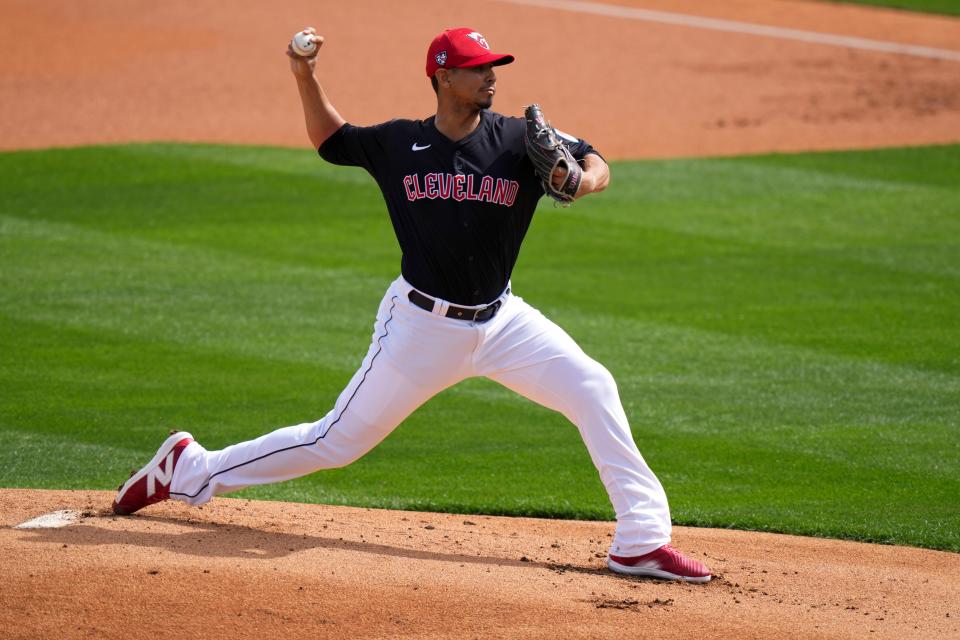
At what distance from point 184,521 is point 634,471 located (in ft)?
6.04

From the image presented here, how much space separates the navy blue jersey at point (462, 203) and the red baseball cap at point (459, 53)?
0.26m

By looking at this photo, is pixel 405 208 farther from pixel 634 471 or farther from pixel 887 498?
pixel 887 498

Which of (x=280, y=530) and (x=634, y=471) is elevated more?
(x=634, y=471)

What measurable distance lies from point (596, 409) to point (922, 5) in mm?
20760

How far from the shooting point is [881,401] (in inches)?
319

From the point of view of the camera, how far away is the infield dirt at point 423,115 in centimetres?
473

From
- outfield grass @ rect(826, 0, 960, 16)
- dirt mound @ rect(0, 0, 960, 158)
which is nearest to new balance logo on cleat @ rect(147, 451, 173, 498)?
dirt mound @ rect(0, 0, 960, 158)

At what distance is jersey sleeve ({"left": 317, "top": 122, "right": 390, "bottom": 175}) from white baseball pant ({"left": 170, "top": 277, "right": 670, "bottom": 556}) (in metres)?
0.53

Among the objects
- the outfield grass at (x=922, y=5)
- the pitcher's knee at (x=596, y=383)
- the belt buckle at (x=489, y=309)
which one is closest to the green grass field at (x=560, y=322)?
the pitcher's knee at (x=596, y=383)

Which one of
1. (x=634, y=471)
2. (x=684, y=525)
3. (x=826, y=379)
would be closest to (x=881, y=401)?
(x=826, y=379)

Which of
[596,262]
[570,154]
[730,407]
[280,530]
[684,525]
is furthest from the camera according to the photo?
[596,262]

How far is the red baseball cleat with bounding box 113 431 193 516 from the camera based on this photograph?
219 inches

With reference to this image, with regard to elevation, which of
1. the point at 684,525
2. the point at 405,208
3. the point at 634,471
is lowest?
the point at 684,525

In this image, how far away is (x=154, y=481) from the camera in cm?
560
